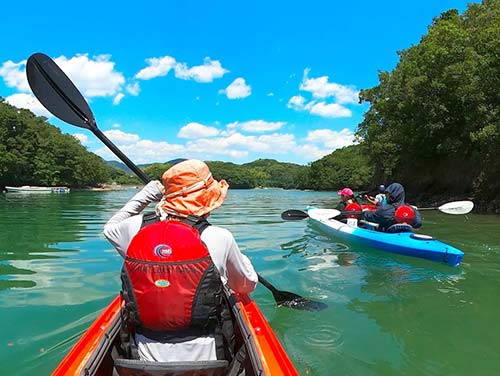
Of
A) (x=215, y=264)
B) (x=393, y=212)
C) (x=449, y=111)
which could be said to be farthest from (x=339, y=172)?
(x=215, y=264)

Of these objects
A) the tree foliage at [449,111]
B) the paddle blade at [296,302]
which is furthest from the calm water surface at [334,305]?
the tree foliage at [449,111]

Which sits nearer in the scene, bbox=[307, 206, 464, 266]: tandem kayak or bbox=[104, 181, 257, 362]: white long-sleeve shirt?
bbox=[104, 181, 257, 362]: white long-sleeve shirt

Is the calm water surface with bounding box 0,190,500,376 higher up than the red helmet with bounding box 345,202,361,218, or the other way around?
the red helmet with bounding box 345,202,361,218

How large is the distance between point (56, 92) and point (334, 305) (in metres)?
4.09

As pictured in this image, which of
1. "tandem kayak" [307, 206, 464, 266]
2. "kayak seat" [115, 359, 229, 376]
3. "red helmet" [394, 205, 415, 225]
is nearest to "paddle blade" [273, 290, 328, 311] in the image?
"tandem kayak" [307, 206, 464, 266]

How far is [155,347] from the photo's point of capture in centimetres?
195

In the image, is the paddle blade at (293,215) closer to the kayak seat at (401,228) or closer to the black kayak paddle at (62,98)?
the kayak seat at (401,228)

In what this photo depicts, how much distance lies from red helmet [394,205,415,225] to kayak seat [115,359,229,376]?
680 cm

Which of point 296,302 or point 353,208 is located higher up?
point 353,208

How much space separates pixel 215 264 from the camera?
2.02m

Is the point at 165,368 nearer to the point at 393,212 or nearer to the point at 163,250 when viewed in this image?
the point at 163,250

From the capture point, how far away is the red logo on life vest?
1.83 meters

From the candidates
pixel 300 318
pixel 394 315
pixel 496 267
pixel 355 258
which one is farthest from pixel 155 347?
pixel 496 267

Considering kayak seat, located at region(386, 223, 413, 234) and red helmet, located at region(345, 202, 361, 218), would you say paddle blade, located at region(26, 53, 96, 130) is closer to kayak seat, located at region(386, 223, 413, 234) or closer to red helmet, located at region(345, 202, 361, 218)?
kayak seat, located at region(386, 223, 413, 234)
